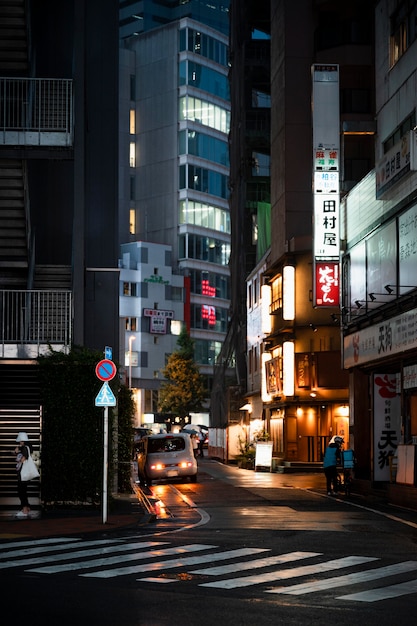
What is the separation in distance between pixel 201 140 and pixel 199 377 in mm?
34959

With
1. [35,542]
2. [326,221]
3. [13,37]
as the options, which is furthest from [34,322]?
[326,221]

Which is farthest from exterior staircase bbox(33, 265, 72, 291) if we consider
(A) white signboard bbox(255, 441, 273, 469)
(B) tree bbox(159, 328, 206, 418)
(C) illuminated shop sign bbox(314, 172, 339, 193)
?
(B) tree bbox(159, 328, 206, 418)

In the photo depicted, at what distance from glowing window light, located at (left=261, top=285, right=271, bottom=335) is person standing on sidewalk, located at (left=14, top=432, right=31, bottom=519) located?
110 ft

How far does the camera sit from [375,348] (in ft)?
116

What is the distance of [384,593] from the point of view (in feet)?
42.3

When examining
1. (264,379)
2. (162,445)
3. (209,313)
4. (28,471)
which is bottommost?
(28,471)

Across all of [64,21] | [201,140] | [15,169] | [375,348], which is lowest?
[375,348]

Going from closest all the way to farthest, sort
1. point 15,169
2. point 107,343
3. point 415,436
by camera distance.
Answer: point 15,169
point 415,436
point 107,343

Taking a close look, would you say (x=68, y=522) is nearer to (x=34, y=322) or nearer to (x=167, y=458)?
(x=34, y=322)

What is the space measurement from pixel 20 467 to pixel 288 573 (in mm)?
11784

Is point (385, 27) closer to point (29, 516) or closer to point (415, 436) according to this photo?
point (415, 436)

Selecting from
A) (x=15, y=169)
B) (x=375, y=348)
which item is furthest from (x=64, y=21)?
(x=375, y=348)

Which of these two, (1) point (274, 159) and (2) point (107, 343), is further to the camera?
Answer: (1) point (274, 159)

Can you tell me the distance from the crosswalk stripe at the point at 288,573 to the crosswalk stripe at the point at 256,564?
0.53 metres
